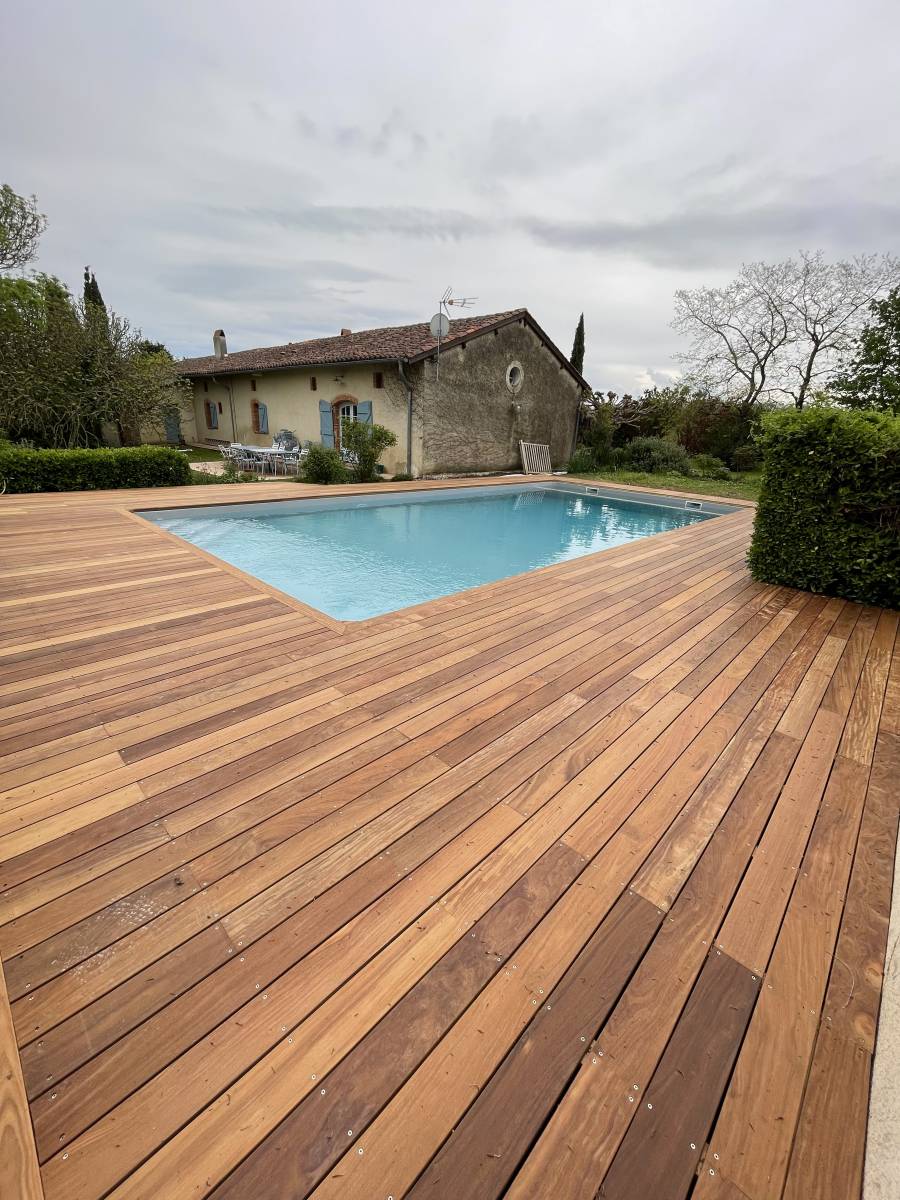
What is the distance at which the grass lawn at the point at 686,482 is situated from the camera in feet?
37.1

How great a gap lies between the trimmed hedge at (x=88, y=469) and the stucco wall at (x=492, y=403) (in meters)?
5.20

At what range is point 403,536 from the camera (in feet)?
24.6

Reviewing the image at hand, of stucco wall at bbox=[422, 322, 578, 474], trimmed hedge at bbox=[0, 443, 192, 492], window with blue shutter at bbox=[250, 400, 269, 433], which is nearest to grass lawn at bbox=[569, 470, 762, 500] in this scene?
stucco wall at bbox=[422, 322, 578, 474]

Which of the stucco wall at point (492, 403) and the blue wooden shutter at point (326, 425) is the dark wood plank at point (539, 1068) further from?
the blue wooden shutter at point (326, 425)

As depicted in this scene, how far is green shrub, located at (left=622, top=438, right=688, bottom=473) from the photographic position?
1398 cm

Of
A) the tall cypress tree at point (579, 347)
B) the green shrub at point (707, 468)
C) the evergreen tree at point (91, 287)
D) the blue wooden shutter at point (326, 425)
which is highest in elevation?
the evergreen tree at point (91, 287)

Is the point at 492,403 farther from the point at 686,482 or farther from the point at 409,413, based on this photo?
the point at 686,482

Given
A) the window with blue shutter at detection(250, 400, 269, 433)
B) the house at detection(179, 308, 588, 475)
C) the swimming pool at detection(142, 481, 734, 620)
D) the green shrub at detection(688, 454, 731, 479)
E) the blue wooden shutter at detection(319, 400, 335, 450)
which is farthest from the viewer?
the window with blue shutter at detection(250, 400, 269, 433)

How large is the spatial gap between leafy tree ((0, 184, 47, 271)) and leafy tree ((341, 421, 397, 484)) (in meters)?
10.6

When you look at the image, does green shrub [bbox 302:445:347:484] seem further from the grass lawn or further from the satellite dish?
the grass lawn

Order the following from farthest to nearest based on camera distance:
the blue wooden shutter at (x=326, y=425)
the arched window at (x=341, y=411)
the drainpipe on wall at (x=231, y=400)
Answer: the drainpipe on wall at (x=231, y=400), the blue wooden shutter at (x=326, y=425), the arched window at (x=341, y=411)

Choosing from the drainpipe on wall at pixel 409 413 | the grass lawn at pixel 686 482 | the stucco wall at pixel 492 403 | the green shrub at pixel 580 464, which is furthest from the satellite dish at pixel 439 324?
the green shrub at pixel 580 464

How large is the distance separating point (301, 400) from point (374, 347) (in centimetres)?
259

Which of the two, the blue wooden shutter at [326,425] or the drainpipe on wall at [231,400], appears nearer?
the blue wooden shutter at [326,425]
